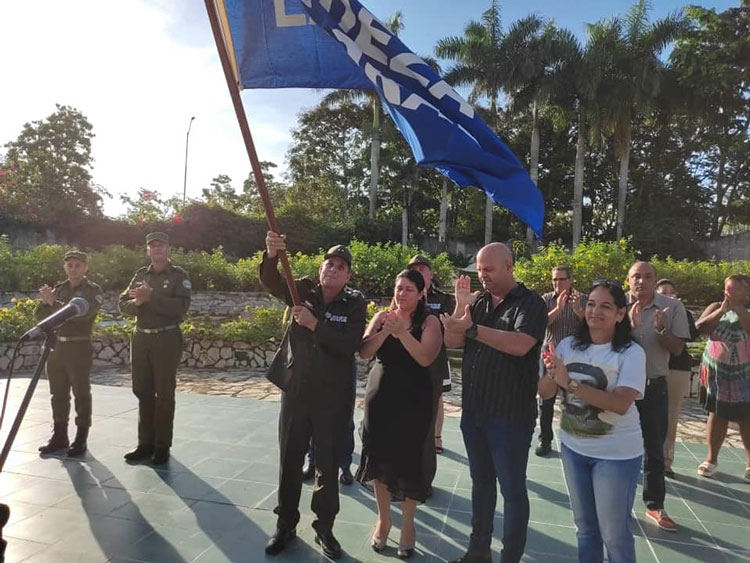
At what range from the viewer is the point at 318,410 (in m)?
3.06

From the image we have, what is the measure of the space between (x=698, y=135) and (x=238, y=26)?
112 ft

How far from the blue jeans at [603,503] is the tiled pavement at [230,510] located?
78cm

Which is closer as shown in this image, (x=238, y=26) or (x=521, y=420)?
(x=521, y=420)

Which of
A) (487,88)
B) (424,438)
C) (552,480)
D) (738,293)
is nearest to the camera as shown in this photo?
(424,438)

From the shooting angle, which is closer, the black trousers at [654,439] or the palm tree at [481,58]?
the black trousers at [654,439]

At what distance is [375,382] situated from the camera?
3.05m

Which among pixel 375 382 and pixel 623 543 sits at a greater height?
pixel 375 382

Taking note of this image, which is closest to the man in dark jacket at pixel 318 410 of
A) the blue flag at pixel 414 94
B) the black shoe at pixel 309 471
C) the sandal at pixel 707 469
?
the blue flag at pixel 414 94

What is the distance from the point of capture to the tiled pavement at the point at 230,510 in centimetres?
309

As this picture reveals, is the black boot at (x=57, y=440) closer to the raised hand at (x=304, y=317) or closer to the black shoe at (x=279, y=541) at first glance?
the black shoe at (x=279, y=541)

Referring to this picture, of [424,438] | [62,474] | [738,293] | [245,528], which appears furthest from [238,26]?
[738,293]

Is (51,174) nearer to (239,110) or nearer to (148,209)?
(148,209)

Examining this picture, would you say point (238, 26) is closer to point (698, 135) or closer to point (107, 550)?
point (107, 550)

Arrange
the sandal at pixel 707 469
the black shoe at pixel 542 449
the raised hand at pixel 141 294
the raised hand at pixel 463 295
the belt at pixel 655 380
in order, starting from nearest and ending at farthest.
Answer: the raised hand at pixel 463 295 < the belt at pixel 655 380 < the raised hand at pixel 141 294 < the sandal at pixel 707 469 < the black shoe at pixel 542 449
